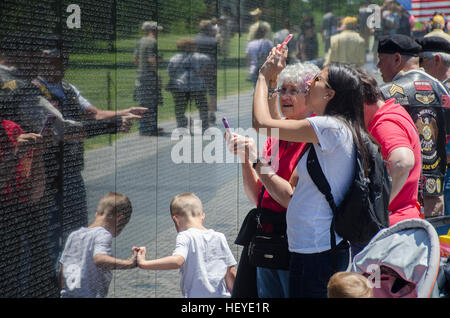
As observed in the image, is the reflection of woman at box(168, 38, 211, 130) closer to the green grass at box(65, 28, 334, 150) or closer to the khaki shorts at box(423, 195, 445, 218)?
the green grass at box(65, 28, 334, 150)

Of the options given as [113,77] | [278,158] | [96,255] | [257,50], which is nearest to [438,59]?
[257,50]

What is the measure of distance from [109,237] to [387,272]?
5.53 ft

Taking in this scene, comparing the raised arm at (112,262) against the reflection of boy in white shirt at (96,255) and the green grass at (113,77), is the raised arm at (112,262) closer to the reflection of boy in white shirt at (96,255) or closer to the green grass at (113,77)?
the reflection of boy in white shirt at (96,255)

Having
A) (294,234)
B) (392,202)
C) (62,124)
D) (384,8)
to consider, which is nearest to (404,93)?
(392,202)

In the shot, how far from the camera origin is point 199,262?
4.40m

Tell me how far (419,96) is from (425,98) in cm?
7

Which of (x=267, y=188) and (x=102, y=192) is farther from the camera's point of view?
(x=102, y=192)

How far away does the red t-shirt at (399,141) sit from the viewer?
12.8ft

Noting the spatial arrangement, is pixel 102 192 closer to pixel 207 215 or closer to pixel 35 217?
pixel 35 217

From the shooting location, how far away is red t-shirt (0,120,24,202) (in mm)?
3504

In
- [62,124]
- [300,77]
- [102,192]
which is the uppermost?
[300,77]

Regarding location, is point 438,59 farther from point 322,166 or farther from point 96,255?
point 96,255

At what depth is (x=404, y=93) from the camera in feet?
16.4

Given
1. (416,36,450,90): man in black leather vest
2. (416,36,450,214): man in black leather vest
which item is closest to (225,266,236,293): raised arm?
(416,36,450,214): man in black leather vest
